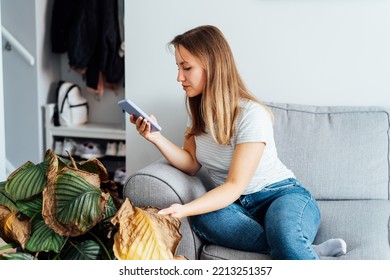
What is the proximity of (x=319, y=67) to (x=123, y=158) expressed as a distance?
1.53 metres

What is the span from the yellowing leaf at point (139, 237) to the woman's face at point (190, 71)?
0.53m

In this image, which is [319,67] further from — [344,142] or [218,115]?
[218,115]

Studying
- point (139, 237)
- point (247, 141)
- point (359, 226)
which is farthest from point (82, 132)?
point (139, 237)

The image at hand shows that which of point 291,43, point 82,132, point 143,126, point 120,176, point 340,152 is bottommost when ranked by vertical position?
point 120,176

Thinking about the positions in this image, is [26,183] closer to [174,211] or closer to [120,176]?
[174,211]

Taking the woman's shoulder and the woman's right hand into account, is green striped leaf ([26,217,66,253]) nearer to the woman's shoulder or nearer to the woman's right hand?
the woman's right hand

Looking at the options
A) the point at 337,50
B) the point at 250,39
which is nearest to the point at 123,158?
the point at 250,39

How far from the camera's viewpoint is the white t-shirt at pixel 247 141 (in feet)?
6.24

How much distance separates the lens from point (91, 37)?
3.59 meters

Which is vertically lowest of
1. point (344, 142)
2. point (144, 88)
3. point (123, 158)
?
point (123, 158)

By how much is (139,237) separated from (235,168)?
0.45m

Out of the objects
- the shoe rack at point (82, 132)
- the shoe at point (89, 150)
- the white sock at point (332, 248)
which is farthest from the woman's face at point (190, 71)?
the shoe at point (89, 150)

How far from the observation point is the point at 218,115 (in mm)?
1933
